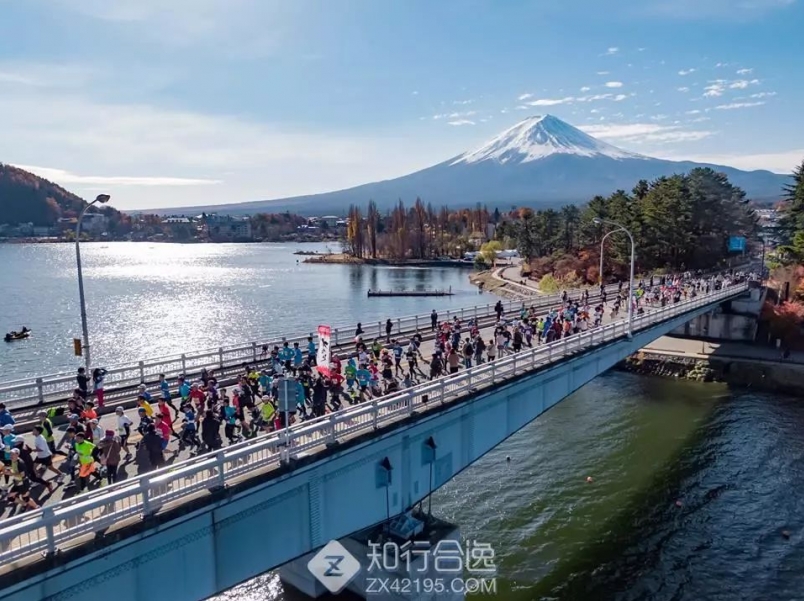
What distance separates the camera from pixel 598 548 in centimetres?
2142

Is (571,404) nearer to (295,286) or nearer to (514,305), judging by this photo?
(514,305)

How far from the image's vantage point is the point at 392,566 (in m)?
16.7

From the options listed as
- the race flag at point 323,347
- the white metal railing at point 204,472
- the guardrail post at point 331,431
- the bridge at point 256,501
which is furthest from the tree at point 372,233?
the guardrail post at point 331,431

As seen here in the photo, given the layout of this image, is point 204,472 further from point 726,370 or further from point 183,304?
point 183,304

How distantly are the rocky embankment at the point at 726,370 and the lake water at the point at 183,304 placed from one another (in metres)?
28.4

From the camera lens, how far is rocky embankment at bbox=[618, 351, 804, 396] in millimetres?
40737

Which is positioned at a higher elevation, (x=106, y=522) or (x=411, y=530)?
(x=106, y=522)

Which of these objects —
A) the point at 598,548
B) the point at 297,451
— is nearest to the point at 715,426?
the point at 598,548

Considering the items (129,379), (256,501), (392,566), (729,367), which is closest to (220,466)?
(256,501)

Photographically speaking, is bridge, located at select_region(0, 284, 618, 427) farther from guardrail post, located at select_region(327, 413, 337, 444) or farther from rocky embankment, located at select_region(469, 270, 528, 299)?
rocky embankment, located at select_region(469, 270, 528, 299)

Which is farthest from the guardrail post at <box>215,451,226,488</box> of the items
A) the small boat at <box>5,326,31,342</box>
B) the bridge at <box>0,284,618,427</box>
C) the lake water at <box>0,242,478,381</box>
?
the small boat at <box>5,326,31,342</box>

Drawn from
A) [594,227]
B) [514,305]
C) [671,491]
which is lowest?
[671,491]

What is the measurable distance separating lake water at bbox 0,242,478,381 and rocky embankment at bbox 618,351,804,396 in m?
28.4

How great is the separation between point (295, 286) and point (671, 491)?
77386 millimetres
